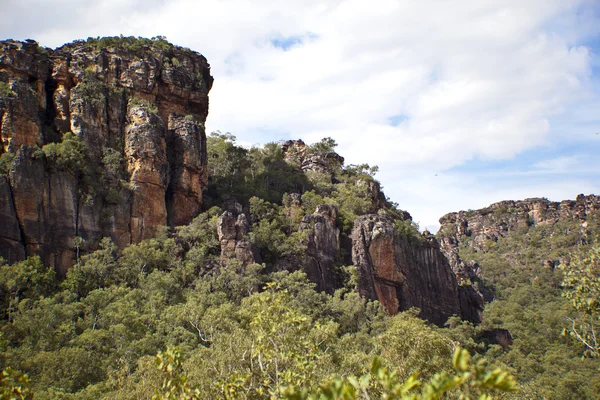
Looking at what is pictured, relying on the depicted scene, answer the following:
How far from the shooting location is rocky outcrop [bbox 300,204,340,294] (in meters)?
40.0

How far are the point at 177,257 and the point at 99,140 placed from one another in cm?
1080

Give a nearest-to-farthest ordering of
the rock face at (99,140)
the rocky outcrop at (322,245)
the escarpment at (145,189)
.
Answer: the rock face at (99,140), the escarpment at (145,189), the rocky outcrop at (322,245)

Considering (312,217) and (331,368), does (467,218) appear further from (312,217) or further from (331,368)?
(331,368)

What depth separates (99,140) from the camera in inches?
1538

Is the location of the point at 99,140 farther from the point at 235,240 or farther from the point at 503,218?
the point at 503,218

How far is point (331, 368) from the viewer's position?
1905cm

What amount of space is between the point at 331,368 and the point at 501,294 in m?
73.2

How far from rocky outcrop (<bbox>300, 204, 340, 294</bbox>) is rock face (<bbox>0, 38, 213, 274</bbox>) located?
9.50 metres

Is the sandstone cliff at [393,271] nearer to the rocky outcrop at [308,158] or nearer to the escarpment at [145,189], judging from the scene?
the escarpment at [145,189]

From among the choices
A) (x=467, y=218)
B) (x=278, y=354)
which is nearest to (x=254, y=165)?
(x=278, y=354)

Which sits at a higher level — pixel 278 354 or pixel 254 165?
pixel 254 165

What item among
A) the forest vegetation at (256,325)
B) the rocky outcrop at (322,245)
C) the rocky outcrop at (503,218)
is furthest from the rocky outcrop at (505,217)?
the rocky outcrop at (322,245)

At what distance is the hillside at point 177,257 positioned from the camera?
21.2m

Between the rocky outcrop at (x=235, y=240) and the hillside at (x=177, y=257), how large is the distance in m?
0.15
